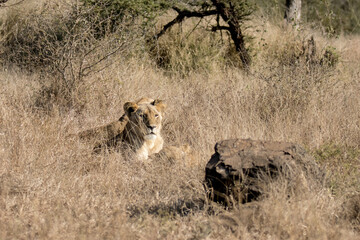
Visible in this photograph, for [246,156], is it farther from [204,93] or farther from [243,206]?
[204,93]

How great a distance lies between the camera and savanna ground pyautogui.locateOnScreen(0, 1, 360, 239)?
12.4 feet

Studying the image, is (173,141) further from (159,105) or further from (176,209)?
(176,209)

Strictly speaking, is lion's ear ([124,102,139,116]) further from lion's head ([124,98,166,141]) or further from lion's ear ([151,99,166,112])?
lion's ear ([151,99,166,112])

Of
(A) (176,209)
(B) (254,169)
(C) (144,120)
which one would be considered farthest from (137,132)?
(B) (254,169)

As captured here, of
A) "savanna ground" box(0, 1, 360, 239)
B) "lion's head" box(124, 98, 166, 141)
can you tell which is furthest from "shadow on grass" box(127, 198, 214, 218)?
"lion's head" box(124, 98, 166, 141)

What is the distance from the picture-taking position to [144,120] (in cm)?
598

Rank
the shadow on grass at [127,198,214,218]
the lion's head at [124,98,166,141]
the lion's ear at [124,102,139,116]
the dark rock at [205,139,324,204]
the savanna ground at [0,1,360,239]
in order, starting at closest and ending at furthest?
the savanna ground at [0,1,360,239] → the dark rock at [205,139,324,204] → the shadow on grass at [127,198,214,218] → the lion's head at [124,98,166,141] → the lion's ear at [124,102,139,116]

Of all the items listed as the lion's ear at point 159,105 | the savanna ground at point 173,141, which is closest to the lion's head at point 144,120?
the lion's ear at point 159,105

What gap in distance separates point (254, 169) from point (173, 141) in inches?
114

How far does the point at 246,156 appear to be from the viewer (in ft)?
13.2

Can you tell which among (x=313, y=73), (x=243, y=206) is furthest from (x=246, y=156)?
(x=313, y=73)

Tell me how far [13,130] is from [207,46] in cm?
600

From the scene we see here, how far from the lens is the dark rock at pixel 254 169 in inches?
154

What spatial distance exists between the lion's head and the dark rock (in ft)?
6.23
